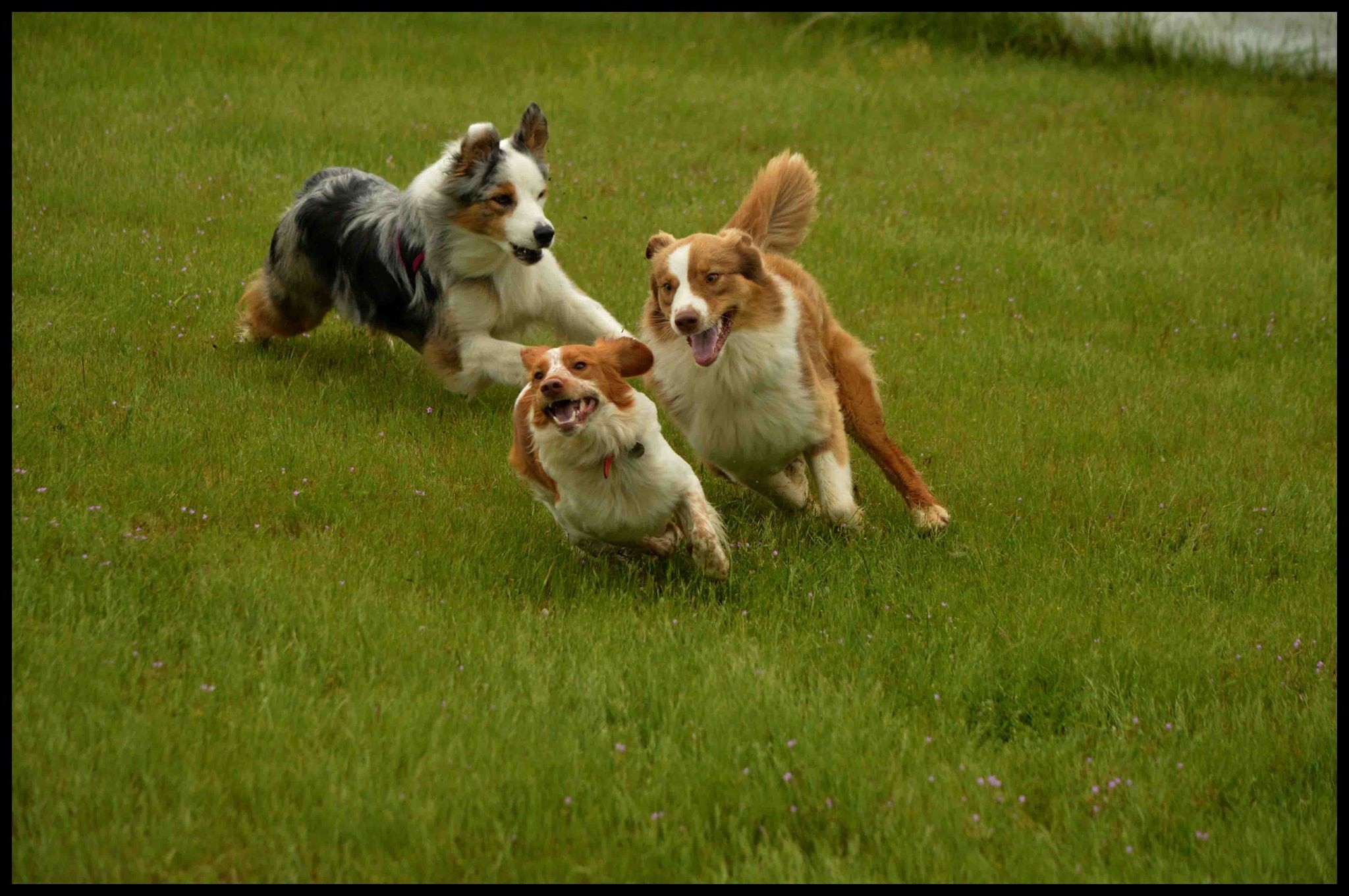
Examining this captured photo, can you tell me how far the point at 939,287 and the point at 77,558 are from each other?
695cm

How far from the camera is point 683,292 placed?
5941 mm

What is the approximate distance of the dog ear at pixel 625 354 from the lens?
5.66 m

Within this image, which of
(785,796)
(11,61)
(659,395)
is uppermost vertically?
(11,61)

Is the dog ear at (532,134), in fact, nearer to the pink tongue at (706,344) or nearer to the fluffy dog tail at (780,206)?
the fluffy dog tail at (780,206)

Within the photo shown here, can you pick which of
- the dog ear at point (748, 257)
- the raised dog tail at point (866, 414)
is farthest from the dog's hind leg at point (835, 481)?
the dog ear at point (748, 257)

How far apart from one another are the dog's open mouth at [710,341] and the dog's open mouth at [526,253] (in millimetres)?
1597

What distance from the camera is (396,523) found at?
617cm

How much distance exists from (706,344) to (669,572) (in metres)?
1.06

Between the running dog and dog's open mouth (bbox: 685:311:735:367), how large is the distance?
5.28ft

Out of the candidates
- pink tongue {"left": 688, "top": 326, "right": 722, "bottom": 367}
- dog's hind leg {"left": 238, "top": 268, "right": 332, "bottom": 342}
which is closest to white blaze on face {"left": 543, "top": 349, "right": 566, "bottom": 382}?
pink tongue {"left": 688, "top": 326, "right": 722, "bottom": 367}

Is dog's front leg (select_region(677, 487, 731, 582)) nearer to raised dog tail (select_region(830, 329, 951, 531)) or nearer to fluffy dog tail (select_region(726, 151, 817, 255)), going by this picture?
raised dog tail (select_region(830, 329, 951, 531))

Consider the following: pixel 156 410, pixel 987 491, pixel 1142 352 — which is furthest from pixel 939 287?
pixel 156 410

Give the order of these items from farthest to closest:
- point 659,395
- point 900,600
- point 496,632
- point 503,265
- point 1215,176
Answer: point 1215,176, point 503,265, point 659,395, point 900,600, point 496,632

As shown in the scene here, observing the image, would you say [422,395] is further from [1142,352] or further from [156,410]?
[1142,352]
